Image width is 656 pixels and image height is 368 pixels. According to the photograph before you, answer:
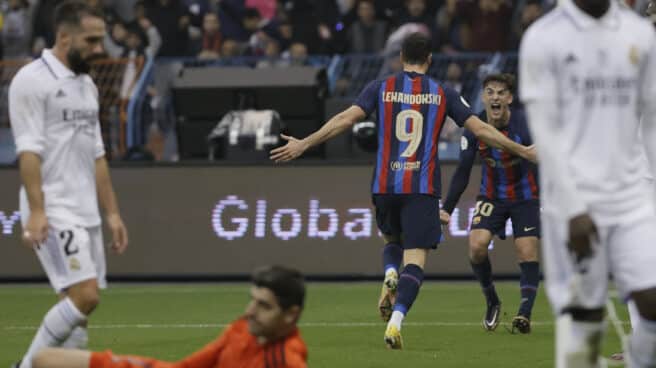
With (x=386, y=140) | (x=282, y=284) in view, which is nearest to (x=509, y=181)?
(x=386, y=140)

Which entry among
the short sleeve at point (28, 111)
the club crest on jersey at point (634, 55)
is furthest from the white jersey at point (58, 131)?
the club crest on jersey at point (634, 55)

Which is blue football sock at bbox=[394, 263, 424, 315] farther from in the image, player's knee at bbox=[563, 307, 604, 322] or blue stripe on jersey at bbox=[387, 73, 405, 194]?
player's knee at bbox=[563, 307, 604, 322]

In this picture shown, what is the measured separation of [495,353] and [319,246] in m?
6.14

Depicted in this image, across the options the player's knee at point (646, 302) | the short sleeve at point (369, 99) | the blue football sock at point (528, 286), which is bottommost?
the blue football sock at point (528, 286)

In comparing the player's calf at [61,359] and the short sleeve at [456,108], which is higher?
the short sleeve at [456,108]

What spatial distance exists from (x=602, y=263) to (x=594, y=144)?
1.69 feet

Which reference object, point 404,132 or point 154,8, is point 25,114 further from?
point 154,8

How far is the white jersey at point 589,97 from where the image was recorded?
6.36 m

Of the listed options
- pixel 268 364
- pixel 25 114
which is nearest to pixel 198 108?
pixel 25 114

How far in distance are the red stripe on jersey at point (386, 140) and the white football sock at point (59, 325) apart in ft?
12.5

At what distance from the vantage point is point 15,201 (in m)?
16.6

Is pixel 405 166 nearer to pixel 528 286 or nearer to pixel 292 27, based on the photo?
pixel 528 286

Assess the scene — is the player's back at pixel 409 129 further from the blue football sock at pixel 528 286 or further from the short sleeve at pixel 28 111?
the short sleeve at pixel 28 111

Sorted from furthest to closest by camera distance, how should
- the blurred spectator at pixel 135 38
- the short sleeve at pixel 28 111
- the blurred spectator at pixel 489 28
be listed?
the blurred spectator at pixel 489 28 < the blurred spectator at pixel 135 38 < the short sleeve at pixel 28 111
